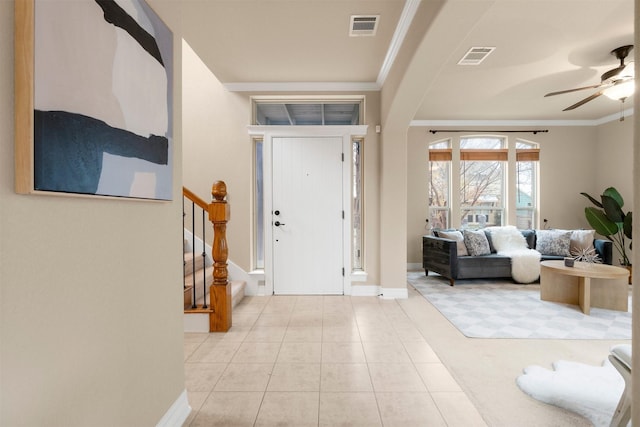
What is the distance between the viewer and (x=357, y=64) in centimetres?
347

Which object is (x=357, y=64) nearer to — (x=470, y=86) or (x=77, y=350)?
(x=470, y=86)

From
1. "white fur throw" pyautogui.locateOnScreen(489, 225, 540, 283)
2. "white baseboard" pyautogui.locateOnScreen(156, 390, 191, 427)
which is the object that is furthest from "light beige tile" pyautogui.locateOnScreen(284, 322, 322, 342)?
"white fur throw" pyautogui.locateOnScreen(489, 225, 540, 283)

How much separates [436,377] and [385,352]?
1.48ft

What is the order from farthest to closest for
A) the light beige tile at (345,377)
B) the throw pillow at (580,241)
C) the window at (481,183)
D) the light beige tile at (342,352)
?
the window at (481,183)
the throw pillow at (580,241)
the light beige tile at (342,352)
the light beige tile at (345,377)

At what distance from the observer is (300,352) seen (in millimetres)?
2416

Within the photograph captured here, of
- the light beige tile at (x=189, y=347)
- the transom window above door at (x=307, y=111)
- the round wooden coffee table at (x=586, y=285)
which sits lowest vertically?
the light beige tile at (x=189, y=347)

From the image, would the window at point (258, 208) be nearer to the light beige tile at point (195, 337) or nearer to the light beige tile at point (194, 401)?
the light beige tile at point (195, 337)

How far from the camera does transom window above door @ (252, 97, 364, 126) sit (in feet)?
13.5

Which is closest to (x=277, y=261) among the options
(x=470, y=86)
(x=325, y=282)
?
(x=325, y=282)

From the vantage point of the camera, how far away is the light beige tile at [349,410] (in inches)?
63.5

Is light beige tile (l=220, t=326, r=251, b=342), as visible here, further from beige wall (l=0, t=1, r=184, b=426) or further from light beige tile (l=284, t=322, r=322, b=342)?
beige wall (l=0, t=1, r=184, b=426)

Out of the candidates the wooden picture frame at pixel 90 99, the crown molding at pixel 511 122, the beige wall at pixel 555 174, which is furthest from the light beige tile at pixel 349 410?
the crown molding at pixel 511 122

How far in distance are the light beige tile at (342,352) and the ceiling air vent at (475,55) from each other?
3.23 m

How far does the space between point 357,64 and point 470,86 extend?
1848 millimetres
